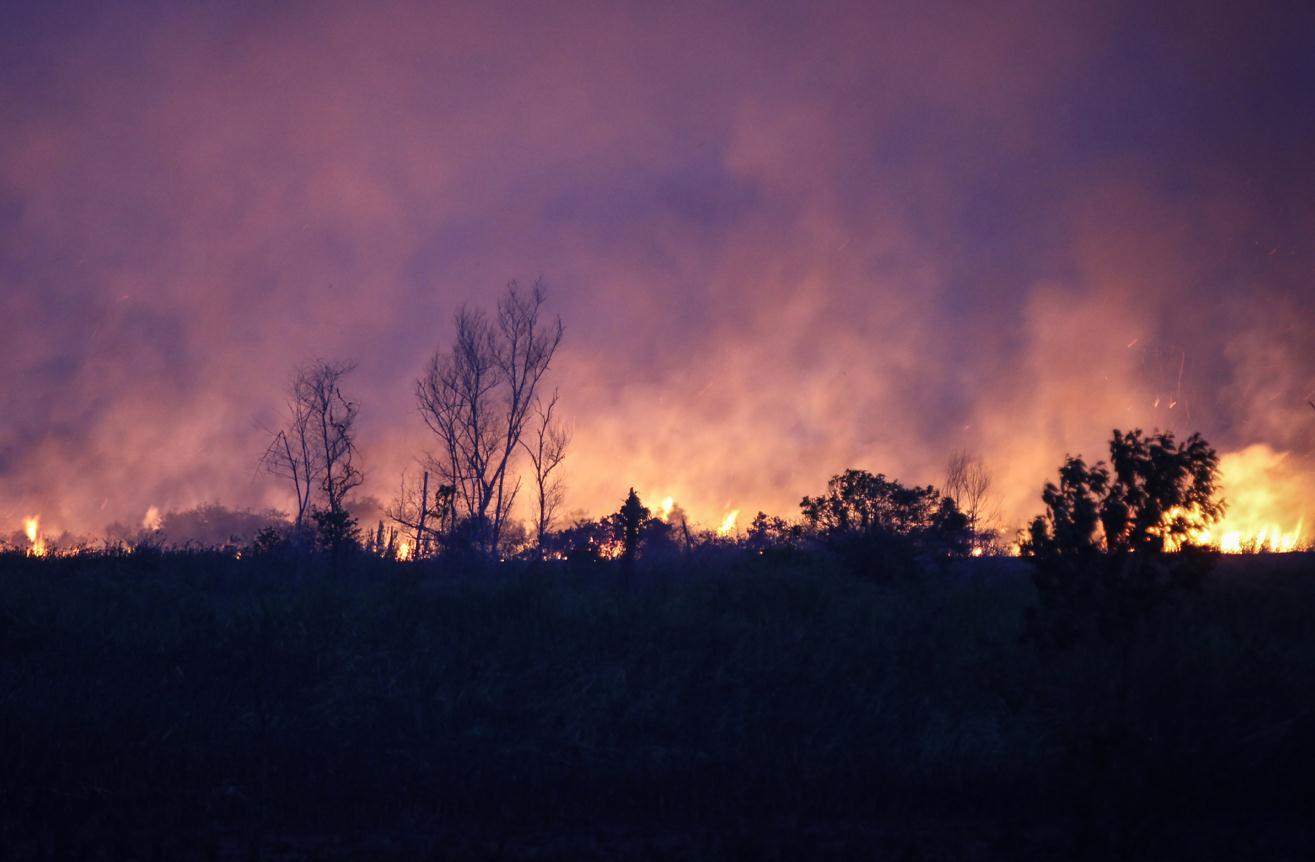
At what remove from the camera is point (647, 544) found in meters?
31.1

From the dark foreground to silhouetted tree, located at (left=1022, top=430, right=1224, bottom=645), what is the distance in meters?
0.78

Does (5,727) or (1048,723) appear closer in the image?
(5,727)

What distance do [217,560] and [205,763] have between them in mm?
11985

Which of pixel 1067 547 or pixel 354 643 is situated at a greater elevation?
pixel 1067 547

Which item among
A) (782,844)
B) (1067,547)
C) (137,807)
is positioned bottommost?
(782,844)

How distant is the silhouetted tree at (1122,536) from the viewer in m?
9.77

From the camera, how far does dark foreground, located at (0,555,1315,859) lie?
8.27m

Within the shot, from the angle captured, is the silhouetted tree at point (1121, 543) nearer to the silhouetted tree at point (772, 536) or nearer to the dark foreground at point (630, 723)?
the dark foreground at point (630, 723)

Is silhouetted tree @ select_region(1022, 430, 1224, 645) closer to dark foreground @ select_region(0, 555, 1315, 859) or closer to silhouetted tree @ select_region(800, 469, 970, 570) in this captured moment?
dark foreground @ select_region(0, 555, 1315, 859)

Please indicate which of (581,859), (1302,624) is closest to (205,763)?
(581,859)

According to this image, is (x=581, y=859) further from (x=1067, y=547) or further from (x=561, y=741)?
(x=1067, y=547)

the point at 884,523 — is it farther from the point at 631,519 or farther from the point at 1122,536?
the point at 1122,536

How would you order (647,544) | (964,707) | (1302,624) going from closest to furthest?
(964,707), (1302,624), (647,544)

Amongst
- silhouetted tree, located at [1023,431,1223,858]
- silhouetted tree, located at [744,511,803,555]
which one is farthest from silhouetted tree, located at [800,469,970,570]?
silhouetted tree, located at [1023,431,1223,858]
